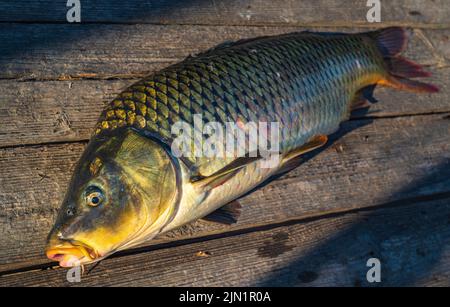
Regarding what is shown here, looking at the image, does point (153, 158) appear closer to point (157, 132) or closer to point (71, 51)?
point (157, 132)

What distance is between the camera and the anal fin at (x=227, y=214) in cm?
192

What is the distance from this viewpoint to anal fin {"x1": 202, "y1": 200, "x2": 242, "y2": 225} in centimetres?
192

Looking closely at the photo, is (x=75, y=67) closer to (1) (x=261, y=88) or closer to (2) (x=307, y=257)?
(1) (x=261, y=88)

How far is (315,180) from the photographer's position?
221 cm

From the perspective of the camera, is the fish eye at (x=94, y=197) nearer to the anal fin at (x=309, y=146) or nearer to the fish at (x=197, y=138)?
the fish at (x=197, y=138)

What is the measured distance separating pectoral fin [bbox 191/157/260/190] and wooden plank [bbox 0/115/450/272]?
35 cm

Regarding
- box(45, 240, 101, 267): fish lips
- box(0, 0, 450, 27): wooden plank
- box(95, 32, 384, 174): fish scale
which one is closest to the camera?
box(45, 240, 101, 267): fish lips

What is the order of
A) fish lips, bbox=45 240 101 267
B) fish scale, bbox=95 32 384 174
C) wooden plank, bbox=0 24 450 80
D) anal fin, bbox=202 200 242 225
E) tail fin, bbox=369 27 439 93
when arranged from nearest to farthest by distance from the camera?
fish lips, bbox=45 240 101 267 < fish scale, bbox=95 32 384 174 < anal fin, bbox=202 200 242 225 < wooden plank, bbox=0 24 450 80 < tail fin, bbox=369 27 439 93

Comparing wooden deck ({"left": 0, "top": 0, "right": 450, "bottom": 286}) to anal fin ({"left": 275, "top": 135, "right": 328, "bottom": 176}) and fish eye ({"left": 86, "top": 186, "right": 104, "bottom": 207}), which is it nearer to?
anal fin ({"left": 275, "top": 135, "right": 328, "bottom": 176})

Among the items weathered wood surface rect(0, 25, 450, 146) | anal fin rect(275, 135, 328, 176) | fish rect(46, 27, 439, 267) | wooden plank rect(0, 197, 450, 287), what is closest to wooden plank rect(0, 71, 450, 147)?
weathered wood surface rect(0, 25, 450, 146)

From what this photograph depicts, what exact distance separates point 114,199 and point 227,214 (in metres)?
0.64

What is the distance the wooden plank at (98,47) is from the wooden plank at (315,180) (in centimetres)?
46

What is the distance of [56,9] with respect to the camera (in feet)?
7.29

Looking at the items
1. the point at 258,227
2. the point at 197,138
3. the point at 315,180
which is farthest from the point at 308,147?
the point at 197,138
